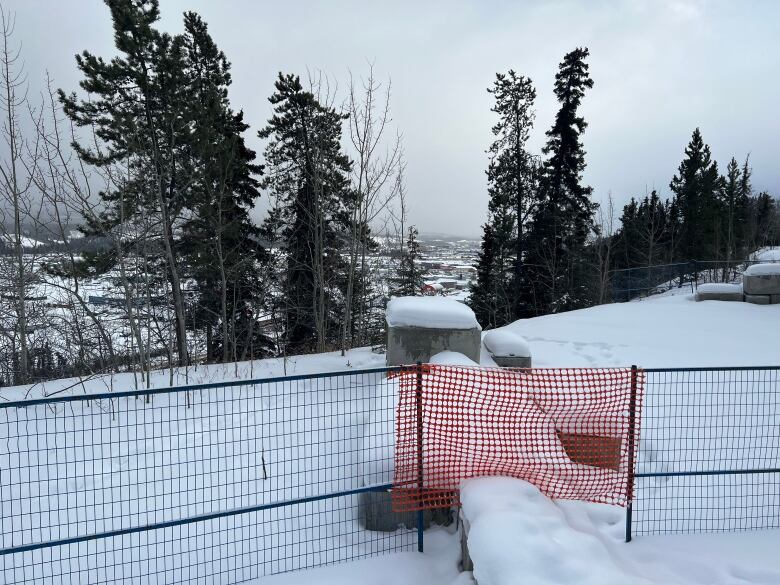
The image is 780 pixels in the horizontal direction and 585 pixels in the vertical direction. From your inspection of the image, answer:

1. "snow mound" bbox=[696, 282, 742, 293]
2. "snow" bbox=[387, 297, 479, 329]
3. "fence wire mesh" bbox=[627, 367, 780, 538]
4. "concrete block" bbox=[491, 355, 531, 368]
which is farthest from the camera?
"snow mound" bbox=[696, 282, 742, 293]

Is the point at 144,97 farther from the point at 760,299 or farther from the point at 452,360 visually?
the point at 760,299

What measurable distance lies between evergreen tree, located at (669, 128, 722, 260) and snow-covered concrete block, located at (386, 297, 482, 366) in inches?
1613

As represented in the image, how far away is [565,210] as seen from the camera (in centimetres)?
2891

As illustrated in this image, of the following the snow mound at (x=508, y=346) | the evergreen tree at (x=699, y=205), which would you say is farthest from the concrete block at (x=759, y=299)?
the evergreen tree at (x=699, y=205)

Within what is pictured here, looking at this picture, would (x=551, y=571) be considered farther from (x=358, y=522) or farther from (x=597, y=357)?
(x=597, y=357)

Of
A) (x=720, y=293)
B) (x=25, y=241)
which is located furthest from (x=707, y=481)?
(x=25, y=241)

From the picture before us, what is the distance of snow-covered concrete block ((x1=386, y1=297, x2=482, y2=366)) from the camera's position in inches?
300

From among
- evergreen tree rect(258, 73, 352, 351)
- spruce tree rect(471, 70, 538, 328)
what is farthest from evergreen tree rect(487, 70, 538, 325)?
evergreen tree rect(258, 73, 352, 351)

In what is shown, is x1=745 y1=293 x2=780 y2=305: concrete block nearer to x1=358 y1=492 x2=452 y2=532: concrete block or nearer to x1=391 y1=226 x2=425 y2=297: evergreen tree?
x1=358 y1=492 x2=452 y2=532: concrete block

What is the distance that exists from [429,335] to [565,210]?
80.4 feet

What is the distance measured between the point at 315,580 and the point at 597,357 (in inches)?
299

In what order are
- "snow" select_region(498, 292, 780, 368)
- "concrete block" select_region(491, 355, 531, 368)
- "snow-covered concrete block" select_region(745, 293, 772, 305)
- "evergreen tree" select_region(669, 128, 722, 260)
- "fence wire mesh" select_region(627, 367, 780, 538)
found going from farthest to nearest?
"evergreen tree" select_region(669, 128, 722, 260) → "snow-covered concrete block" select_region(745, 293, 772, 305) → "snow" select_region(498, 292, 780, 368) → "concrete block" select_region(491, 355, 531, 368) → "fence wire mesh" select_region(627, 367, 780, 538)

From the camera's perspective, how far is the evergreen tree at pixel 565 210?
92.1 feet

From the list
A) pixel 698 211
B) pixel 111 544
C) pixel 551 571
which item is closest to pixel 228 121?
pixel 111 544
